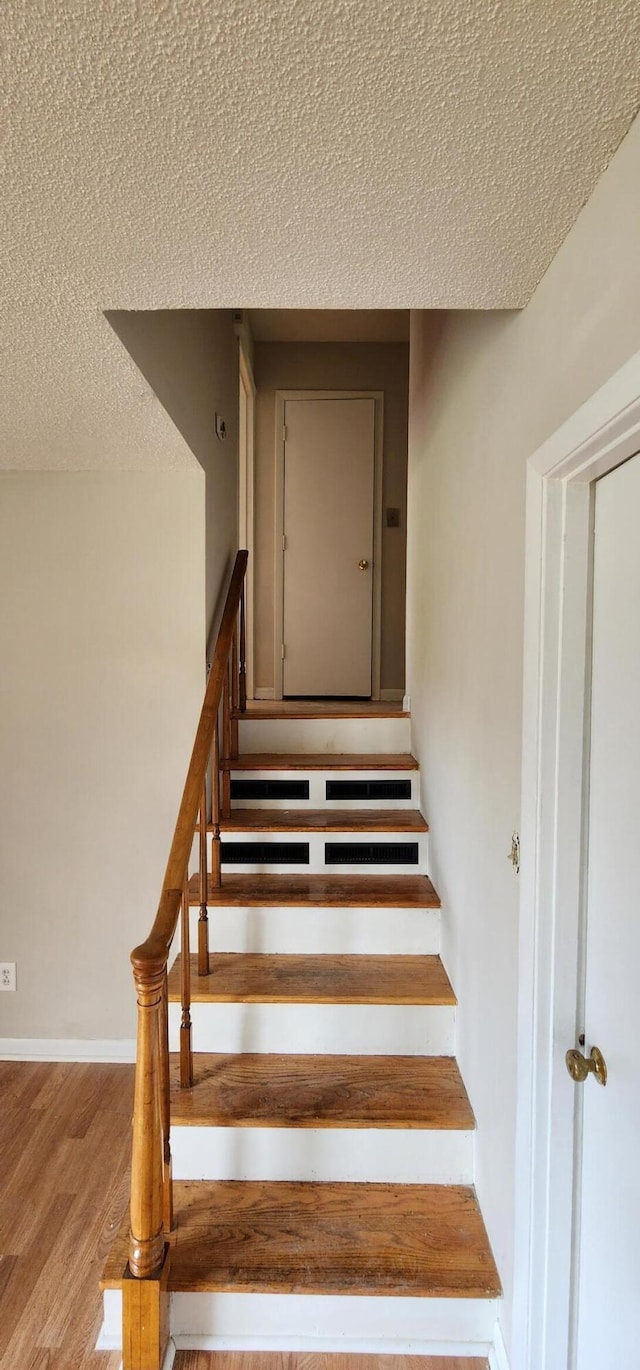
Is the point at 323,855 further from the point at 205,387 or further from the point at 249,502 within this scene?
the point at 249,502

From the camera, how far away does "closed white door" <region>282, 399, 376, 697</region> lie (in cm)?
428

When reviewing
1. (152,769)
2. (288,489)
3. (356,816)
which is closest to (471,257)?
(356,816)

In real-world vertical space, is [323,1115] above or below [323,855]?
below

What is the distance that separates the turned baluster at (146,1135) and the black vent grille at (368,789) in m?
1.32

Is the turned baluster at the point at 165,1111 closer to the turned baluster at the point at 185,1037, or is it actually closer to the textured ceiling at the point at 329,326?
the turned baluster at the point at 185,1037

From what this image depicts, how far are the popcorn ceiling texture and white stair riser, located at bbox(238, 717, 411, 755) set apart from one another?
186cm

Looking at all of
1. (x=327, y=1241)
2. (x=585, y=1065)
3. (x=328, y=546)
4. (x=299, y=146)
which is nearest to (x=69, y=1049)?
(x=327, y=1241)

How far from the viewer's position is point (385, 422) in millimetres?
4273

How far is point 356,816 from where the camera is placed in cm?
251

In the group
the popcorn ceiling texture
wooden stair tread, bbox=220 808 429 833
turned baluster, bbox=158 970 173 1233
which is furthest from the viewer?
wooden stair tread, bbox=220 808 429 833

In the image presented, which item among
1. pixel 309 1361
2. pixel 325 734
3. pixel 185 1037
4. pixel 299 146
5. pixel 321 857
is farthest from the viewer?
pixel 325 734

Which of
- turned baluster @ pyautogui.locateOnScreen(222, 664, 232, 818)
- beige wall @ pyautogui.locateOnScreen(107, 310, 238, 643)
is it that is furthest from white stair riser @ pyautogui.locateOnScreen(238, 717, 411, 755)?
beige wall @ pyautogui.locateOnScreen(107, 310, 238, 643)

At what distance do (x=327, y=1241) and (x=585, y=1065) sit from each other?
87 centimetres

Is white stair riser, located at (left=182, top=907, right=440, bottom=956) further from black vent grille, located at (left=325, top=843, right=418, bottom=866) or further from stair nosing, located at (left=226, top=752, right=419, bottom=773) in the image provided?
stair nosing, located at (left=226, top=752, right=419, bottom=773)
